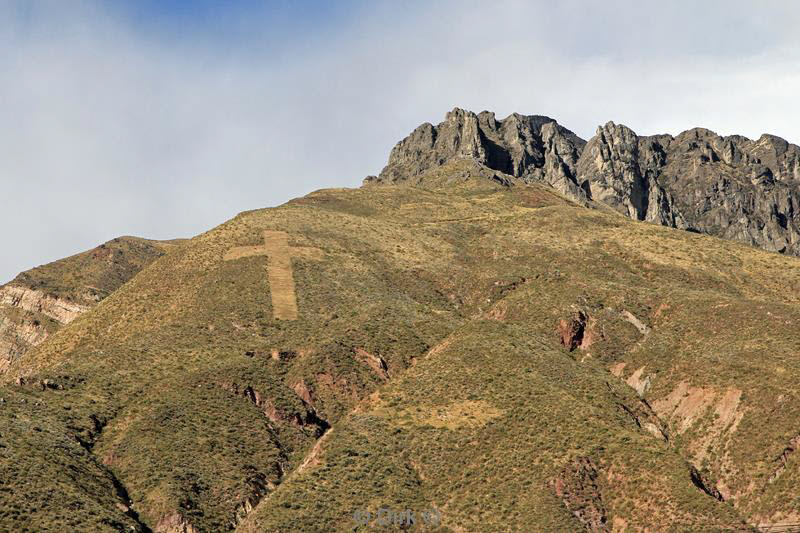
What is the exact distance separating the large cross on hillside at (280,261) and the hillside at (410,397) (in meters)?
0.41

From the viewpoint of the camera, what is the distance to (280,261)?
115125mm

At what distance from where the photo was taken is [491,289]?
113 m

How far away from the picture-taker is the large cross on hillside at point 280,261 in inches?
3967

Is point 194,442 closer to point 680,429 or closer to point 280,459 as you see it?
point 280,459

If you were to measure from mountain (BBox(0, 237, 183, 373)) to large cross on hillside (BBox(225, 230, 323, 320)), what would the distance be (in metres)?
49.6

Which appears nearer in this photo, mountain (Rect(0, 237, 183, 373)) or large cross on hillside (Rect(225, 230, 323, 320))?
large cross on hillside (Rect(225, 230, 323, 320))

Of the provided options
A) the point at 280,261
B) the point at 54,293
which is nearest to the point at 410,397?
the point at 280,261

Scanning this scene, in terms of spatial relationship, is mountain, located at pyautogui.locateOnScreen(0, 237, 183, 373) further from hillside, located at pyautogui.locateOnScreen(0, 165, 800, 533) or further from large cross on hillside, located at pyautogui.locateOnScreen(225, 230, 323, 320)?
hillside, located at pyautogui.locateOnScreen(0, 165, 800, 533)

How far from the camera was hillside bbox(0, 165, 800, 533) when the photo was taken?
202ft

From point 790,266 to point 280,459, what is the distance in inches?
3489

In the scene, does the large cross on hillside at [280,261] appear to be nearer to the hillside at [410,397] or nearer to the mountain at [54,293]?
the hillside at [410,397]

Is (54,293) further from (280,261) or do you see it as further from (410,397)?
(410,397)

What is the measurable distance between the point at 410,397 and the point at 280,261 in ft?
140

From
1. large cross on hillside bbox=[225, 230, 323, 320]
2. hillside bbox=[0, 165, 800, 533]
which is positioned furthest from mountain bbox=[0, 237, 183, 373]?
hillside bbox=[0, 165, 800, 533]
